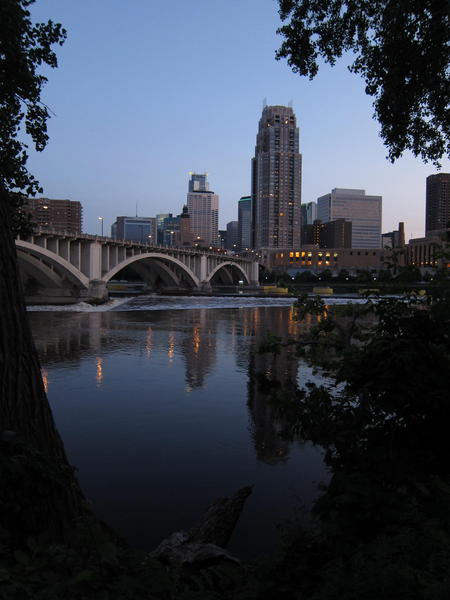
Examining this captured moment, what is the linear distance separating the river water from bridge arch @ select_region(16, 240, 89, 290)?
30.0 metres

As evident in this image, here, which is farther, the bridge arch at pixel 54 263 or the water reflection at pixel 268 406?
the bridge arch at pixel 54 263

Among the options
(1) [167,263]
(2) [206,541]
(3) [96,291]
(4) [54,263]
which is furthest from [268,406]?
(1) [167,263]

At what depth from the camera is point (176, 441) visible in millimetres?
10539

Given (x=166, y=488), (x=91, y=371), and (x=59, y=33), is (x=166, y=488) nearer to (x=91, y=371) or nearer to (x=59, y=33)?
(x=59, y=33)

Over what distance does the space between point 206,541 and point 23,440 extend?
2990 mm

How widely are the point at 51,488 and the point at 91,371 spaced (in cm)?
1430

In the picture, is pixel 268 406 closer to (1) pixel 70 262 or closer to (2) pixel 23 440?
(2) pixel 23 440

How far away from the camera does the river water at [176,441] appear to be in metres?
7.48

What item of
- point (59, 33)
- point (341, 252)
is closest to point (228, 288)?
point (341, 252)

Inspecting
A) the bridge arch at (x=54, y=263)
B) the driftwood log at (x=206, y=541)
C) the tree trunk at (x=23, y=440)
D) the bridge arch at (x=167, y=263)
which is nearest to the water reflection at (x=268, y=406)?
the driftwood log at (x=206, y=541)

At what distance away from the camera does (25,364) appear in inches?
191

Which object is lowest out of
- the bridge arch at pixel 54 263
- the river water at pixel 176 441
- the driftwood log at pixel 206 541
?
the river water at pixel 176 441

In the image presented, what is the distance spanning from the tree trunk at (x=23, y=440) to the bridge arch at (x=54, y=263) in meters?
47.0

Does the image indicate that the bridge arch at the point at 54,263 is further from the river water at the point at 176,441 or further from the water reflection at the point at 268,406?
the water reflection at the point at 268,406
